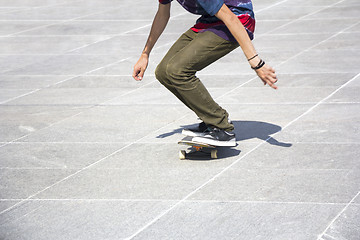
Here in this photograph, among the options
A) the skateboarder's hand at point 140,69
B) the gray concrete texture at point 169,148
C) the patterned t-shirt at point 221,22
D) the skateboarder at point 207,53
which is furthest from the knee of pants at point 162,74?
the gray concrete texture at point 169,148

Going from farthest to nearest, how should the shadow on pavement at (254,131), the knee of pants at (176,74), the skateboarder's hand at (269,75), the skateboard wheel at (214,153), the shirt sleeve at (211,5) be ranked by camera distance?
the shadow on pavement at (254,131) < the skateboard wheel at (214,153) < the knee of pants at (176,74) < the shirt sleeve at (211,5) < the skateboarder's hand at (269,75)

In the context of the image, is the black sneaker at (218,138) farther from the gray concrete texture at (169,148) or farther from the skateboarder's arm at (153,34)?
the skateboarder's arm at (153,34)

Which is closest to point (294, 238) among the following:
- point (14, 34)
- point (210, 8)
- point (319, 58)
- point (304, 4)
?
point (210, 8)

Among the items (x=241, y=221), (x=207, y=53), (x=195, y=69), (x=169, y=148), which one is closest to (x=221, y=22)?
(x=207, y=53)

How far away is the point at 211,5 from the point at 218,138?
1.16 m

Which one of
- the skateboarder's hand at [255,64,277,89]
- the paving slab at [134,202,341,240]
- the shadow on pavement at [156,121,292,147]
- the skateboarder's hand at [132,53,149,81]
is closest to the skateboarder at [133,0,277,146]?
the skateboarder's hand at [255,64,277,89]

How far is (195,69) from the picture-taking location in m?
5.58

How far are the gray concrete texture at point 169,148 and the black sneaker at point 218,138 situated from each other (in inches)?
5.5

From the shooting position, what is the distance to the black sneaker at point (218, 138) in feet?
18.5

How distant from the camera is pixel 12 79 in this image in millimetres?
9383

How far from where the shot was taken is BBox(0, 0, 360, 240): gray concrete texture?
438 centimetres

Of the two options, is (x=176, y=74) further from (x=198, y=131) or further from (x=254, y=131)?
(x=254, y=131)

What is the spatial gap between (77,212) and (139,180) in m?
0.75

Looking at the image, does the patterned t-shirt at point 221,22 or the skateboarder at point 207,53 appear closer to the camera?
the skateboarder at point 207,53
